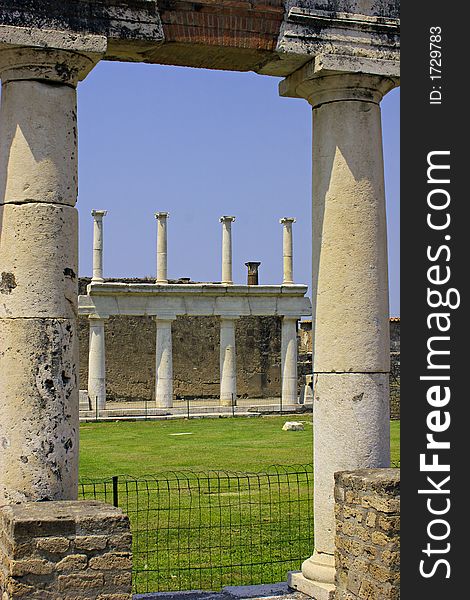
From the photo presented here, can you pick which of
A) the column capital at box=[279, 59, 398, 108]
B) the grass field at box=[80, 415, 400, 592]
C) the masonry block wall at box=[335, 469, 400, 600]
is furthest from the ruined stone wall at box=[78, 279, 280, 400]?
the masonry block wall at box=[335, 469, 400, 600]

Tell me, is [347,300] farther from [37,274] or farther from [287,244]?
[287,244]

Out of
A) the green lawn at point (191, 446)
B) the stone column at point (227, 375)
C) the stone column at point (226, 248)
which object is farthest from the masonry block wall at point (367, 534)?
the stone column at point (226, 248)

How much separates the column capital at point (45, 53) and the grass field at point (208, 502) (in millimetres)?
4870

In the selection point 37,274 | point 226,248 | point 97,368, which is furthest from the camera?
point 226,248

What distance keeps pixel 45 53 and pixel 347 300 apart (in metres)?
3.38

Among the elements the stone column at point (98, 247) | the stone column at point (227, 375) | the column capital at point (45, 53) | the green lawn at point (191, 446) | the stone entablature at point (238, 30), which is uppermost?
the stone column at point (98, 247)

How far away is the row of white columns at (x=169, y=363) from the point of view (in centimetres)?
3666

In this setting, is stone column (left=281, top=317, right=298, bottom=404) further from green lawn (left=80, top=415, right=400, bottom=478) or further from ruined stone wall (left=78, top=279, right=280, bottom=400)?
ruined stone wall (left=78, top=279, right=280, bottom=400)

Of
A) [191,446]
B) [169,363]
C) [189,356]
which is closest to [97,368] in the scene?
[169,363]

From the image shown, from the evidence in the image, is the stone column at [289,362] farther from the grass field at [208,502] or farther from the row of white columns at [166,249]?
the grass field at [208,502]

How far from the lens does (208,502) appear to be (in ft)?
50.1

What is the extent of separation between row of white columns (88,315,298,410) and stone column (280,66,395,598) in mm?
27407

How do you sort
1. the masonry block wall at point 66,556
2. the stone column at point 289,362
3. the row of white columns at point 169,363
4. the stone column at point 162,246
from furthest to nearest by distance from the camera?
1. the stone column at point 162,246
2. the stone column at point 289,362
3. the row of white columns at point 169,363
4. the masonry block wall at point 66,556

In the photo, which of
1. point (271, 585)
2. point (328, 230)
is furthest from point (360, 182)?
point (271, 585)
